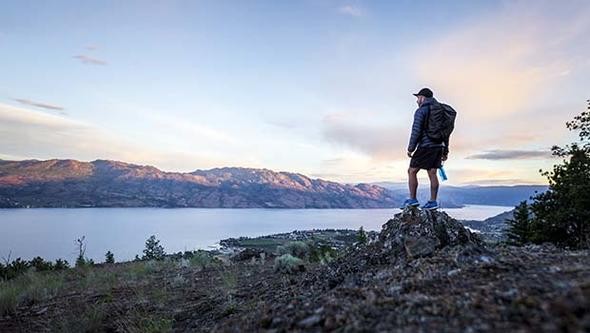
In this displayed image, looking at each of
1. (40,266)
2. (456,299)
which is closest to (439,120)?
(456,299)

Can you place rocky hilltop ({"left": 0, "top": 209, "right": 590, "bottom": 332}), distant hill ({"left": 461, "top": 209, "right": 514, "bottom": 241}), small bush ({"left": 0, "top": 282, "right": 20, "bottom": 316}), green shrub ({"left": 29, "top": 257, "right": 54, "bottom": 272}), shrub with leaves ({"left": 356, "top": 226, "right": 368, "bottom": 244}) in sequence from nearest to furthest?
rocky hilltop ({"left": 0, "top": 209, "right": 590, "bottom": 332}) → shrub with leaves ({"left": 356, "top": 226, "right": 368, "bottom": 244}) → small bush ({"left": 0, "top": 282, "right": 20, "bottom": 316}) → green shrub ({"left": 29, "top": 257, "right": 54, "bottom": 272}) → distant hill ({"left": 461, "top": 209, "right": 514, "bottom": 241})

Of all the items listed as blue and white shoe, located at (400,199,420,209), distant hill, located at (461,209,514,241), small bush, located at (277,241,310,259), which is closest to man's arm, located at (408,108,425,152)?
blue and white shoe, located at (400,199,420,209)

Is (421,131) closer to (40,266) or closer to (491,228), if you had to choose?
(40,266)

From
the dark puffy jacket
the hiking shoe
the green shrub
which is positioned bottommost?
the green shrub

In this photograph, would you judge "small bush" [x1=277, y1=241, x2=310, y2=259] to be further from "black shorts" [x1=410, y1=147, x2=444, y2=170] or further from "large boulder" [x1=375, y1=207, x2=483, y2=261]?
"black shorts" [x1=410, y1=147, x2=444, y2=170]

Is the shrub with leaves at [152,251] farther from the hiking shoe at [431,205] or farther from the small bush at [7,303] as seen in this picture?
the hiking shoe at [431,205]

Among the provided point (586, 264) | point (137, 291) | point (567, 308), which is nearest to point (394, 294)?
point (567, 308)

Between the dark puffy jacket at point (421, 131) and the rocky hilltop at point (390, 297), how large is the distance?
1072mm

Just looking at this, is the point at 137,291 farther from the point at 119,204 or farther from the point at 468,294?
the point at 119,204

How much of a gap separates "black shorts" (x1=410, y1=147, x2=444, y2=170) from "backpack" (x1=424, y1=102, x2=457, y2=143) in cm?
21

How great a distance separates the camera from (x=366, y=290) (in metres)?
3.52

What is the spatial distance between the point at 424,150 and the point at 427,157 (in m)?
0.12

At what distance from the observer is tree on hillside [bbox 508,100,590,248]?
9409 mm

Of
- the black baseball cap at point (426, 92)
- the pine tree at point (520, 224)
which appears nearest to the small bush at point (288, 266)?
the black baseball cap at point (426, 92)
